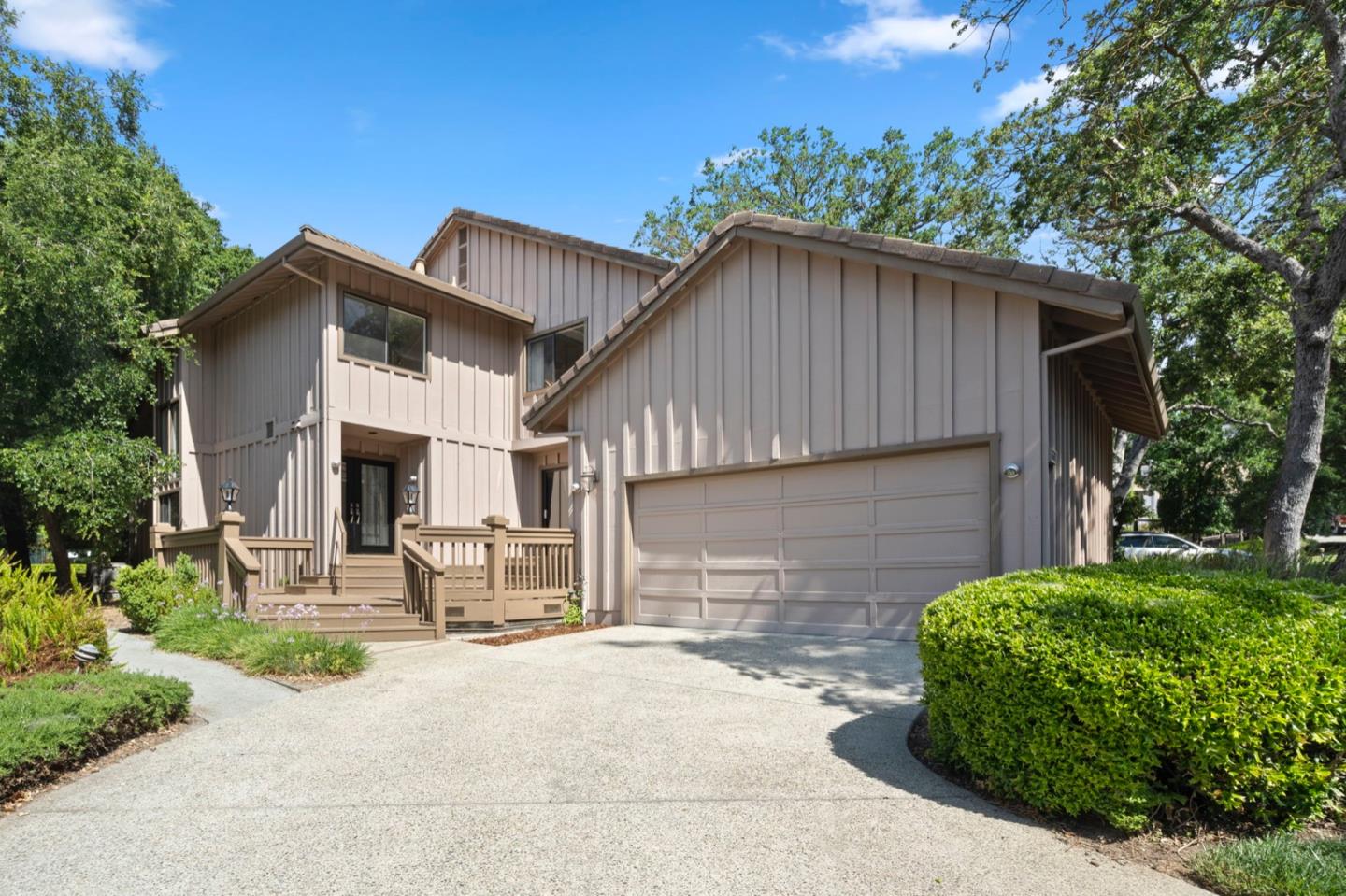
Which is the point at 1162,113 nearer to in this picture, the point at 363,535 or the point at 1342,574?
the point at 1342,574

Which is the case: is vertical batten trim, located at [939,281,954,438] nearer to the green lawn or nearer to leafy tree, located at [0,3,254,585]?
the green lawn

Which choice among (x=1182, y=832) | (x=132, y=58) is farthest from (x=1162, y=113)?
(x=132, y=58)

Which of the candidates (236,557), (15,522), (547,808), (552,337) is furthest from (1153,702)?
(15,522)

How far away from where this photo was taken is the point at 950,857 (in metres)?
3.39

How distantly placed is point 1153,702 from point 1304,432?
906cm

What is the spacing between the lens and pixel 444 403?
14.5 metres

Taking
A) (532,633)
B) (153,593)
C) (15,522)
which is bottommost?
(532,633)

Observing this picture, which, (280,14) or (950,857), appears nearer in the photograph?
(950,857)

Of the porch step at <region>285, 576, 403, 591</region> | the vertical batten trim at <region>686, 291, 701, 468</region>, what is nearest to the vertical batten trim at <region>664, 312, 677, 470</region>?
the vertical batten trim at <region>686, 291, 701, 468</region>

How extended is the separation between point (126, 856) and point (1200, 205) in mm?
14587

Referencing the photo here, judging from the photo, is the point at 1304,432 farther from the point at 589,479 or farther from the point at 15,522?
the point at 15,522

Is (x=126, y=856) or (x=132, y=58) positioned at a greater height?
(x=132, y=58)

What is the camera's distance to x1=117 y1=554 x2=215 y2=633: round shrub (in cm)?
1044

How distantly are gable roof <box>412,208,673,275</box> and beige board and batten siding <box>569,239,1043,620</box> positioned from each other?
353 centimetres
